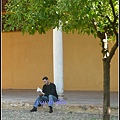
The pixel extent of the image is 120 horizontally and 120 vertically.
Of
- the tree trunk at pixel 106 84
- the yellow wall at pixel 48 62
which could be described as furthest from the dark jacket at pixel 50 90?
the yellow wall at pixel 48 62

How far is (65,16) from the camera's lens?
5.06 meters

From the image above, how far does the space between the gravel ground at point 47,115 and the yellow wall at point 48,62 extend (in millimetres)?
3808

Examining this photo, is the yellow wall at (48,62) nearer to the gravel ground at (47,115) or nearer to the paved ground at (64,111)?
the paved ground at (64,111)

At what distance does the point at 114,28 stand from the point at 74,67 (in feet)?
25.4

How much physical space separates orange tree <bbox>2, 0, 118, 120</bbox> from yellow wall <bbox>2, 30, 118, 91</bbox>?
704 centimetres

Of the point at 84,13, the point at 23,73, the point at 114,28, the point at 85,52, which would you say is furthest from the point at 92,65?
the point at 84,13

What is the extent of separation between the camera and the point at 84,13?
177 inches

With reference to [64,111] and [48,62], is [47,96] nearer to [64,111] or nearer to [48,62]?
[64,111]

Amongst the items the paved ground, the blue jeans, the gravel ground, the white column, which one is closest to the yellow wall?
the white column

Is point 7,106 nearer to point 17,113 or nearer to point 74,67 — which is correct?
point 17,113

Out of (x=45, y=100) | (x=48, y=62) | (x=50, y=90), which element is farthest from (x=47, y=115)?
(x=48, y=62)

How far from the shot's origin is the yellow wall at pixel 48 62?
12883mm

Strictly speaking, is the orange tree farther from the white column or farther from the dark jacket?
the white column

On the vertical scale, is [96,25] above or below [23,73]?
above
